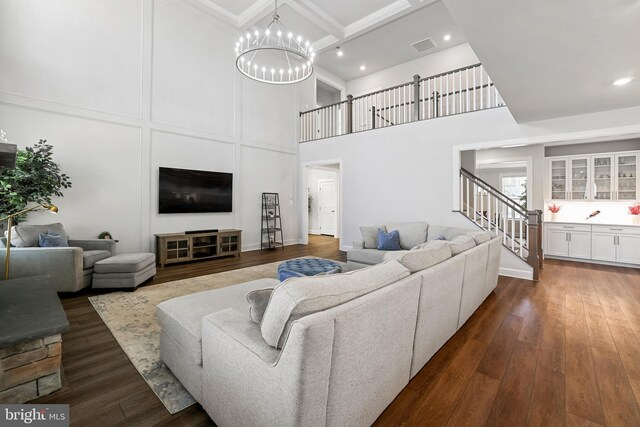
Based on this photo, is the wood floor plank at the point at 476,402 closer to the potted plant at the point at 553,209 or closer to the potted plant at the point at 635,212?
the potted plant at the point at 553,209

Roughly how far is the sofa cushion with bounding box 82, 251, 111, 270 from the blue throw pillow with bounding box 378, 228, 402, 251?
416 cm

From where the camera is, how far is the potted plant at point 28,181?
3488mm

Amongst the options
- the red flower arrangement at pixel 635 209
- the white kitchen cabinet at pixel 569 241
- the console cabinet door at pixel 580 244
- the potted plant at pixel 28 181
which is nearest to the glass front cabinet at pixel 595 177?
the red flower arrangement at pixel 635 209

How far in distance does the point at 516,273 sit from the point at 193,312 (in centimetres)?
482

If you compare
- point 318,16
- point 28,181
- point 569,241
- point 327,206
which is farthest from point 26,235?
point 569,241

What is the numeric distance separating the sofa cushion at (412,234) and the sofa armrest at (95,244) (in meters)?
4.73

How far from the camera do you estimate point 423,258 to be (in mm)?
2004

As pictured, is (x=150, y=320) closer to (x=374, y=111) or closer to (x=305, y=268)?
(x=305, y=268)

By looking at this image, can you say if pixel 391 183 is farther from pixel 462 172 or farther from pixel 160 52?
pixel 160 52

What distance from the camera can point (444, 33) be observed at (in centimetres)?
688

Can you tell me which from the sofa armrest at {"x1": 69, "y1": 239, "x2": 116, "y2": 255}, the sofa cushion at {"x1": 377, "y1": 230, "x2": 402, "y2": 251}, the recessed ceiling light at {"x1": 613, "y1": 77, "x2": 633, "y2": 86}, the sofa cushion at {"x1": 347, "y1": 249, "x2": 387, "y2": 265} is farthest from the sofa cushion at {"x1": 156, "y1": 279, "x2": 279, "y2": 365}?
Answer: the recessed ceiling light at {"x1": 613, "y1": 77, "x2": 633, "y2": 86}

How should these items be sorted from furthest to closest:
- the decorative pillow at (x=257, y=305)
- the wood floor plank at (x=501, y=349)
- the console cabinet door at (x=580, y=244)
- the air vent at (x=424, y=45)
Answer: the air vent at (x=424, y=45), the console cabinet door at (x=580, y=244), the wood floor plank at (x=501, y=349), the decorative pillow at (x=257, y=305)

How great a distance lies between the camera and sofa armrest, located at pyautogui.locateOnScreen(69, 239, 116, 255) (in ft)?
13.4

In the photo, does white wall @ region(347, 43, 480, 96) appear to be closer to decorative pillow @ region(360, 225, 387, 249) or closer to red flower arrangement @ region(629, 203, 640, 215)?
red flower arrangement @ region(629, 203, 640, 215)
